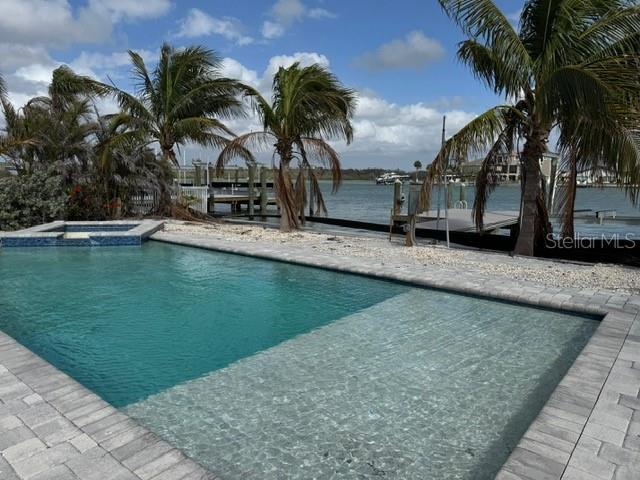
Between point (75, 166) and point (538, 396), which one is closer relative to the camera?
point (538, 396)

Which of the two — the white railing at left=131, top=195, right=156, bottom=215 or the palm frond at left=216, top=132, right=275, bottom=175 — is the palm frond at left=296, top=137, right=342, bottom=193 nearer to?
the palm frond at left=216, top=132, right=275, bottom=175

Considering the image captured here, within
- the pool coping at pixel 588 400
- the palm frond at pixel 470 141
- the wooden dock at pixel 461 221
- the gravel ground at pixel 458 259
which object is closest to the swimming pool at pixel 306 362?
the pool coping at pixel 588 400

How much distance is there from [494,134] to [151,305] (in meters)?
6.61

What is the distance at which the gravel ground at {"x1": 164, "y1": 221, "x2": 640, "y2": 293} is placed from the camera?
7.18m

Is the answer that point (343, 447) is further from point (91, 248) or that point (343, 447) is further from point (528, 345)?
point (91, 248)

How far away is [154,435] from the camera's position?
2.76 meters

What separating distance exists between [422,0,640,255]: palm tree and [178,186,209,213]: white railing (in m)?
11.4

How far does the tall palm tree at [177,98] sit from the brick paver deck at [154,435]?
11719 mm

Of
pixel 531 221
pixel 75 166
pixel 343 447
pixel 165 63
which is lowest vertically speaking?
pixel 343 447

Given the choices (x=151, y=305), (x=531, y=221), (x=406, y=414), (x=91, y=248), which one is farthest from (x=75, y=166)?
(x=406, y=414)

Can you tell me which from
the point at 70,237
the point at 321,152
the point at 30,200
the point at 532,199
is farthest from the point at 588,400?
the point at 30,200

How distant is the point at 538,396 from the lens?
367 centimetres

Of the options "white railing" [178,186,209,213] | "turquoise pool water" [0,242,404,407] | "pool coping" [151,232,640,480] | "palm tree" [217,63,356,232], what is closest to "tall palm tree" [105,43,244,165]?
"white railing" [178,186,209,213]

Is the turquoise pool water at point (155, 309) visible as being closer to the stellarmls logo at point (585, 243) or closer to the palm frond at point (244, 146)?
the palm frond at point (244, 146)
